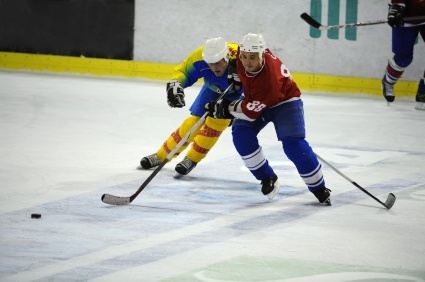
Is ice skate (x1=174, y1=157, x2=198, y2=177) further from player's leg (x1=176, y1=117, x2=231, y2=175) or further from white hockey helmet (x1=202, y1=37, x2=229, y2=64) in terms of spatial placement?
white hockey helmet (x1=202, y1=37, x2=229, y2=64)

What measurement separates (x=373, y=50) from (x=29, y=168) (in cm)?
514

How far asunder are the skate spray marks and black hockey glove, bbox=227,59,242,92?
46.5 inches

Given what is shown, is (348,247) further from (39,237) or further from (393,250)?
(39,237)

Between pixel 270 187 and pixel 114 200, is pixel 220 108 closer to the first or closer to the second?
pixel 270 187

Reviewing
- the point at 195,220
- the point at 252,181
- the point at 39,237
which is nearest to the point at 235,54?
the point at 252,181

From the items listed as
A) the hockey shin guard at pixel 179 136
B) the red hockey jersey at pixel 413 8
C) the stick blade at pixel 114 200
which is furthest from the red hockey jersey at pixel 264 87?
the red hockey jersey at pixel 413 8

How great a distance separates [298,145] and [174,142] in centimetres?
96

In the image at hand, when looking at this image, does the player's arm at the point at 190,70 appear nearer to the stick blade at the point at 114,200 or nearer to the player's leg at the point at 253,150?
the player's leg at the point at 253,150

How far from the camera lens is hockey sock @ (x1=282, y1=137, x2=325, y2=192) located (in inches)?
109

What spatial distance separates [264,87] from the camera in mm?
2742

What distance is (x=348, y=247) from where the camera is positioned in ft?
7.44

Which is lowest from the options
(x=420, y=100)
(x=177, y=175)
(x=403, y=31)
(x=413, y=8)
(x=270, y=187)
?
(x=420, y=100)

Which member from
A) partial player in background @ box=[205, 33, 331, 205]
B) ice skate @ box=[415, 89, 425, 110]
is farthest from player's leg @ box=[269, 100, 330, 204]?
ice skate @ box=[415, 89, 425, 110]

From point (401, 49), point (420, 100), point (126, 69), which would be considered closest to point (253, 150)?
point (401, 49)
